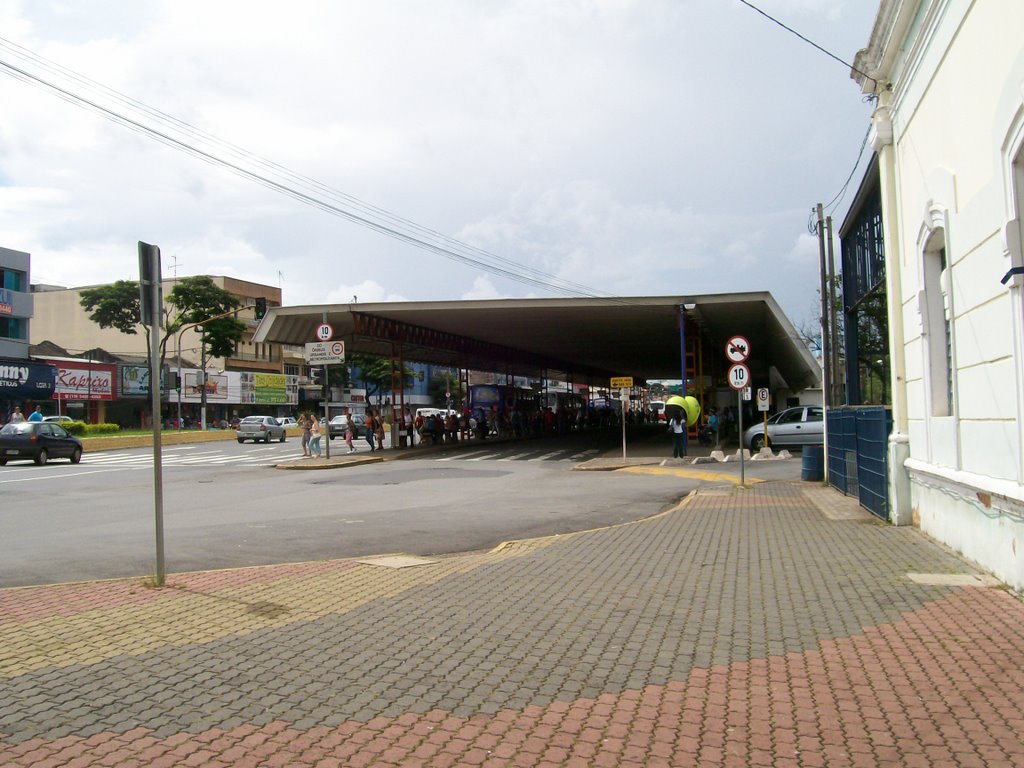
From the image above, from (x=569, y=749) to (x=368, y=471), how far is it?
20651 mm

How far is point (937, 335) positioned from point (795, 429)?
67.8 ft

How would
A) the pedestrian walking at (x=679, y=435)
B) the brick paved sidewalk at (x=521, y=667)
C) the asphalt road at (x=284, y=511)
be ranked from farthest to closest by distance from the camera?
the pedestrian walking at (x=679, y=435)
the asphalt road at (x=284, y=511)
the brick paved sidewalk at (x=521, y=667)

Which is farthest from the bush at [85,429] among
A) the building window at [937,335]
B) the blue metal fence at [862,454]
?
the building window at [937,335]

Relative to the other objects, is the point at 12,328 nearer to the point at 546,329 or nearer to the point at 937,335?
the point at 546,329

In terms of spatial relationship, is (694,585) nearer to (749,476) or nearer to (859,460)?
(859,460)

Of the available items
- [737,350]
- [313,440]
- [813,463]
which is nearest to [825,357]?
[737,350]

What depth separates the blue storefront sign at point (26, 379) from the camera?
4769 centimetres

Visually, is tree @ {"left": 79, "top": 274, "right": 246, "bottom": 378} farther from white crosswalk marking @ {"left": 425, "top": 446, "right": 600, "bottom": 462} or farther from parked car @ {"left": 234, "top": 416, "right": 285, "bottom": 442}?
white crosswalk marking @ {"left": 425, "top": 446, "right": 600, "bottom": 462}

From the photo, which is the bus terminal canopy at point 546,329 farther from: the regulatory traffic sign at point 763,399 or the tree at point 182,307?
the tree at point 182,307

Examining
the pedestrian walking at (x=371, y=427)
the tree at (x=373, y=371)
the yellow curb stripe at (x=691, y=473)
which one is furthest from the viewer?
the tree at (x=373, y=371)

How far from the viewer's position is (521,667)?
522cm

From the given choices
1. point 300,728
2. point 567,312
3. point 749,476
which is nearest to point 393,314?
point 567,312

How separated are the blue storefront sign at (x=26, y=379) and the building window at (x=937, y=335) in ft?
163

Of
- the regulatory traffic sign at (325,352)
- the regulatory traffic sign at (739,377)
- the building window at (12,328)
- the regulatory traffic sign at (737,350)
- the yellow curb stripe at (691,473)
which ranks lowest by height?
the yellow curb stripe at (691,473)
